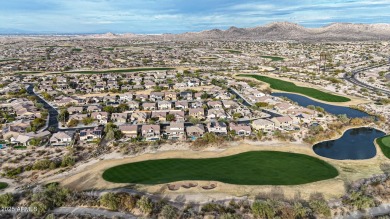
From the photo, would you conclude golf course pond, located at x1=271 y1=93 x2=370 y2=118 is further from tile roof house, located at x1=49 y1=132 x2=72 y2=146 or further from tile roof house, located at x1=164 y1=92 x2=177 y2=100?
tile roof house, located at x1=49 y1=132 x2=72 y2=146

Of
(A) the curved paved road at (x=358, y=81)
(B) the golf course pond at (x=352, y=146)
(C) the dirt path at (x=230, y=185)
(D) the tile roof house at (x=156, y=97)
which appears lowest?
(C) the dirt path at (x=230, y=185)

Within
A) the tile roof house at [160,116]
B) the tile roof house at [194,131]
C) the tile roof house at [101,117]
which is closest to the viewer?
the tile roof house at [194,131]

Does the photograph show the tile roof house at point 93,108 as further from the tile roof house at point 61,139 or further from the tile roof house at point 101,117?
the tile roof house at point 61,139

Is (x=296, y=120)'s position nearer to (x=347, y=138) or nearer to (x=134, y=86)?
(x=347, y=138)

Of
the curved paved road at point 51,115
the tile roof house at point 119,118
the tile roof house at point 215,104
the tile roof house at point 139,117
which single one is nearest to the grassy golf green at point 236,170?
the tile roof house at point 139,117

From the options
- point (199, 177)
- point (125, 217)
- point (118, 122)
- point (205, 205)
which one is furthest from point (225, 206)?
point (118, 122)

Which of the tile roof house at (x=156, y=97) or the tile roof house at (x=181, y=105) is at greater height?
the tile roof house at (x=156, y=97)

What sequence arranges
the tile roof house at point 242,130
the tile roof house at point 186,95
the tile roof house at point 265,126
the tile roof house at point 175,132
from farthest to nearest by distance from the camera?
the tile roof house at point 186,95 → the tile roof house at point 265,126 → the tile roof house at point 242,130 → the tile roof house at point 175,132
